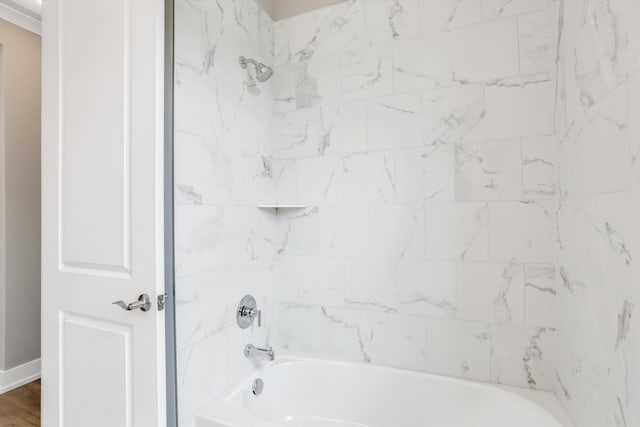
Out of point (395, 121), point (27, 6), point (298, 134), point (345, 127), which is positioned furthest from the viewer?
point (27, 6)

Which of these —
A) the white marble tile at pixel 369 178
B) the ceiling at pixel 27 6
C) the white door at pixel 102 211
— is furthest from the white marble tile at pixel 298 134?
the ceiling at pixel 27 6

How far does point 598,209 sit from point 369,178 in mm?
923

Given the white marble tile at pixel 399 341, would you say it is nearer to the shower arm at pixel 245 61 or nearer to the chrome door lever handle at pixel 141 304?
the chrome door lever handle at pixel 141 304

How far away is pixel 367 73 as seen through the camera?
1646 millimetres

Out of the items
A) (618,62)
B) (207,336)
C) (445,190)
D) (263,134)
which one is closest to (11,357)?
(207,336)

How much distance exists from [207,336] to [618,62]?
1589 mm

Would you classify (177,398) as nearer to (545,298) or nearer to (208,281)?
(208,281)

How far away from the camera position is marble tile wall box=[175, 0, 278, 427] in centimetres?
119

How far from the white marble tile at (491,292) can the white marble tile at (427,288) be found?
0.04 metres

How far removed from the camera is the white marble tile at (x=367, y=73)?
5.27 ft

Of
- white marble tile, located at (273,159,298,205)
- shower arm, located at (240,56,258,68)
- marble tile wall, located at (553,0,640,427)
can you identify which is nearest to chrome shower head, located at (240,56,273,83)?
shower arm, located at (240,56,258,68)

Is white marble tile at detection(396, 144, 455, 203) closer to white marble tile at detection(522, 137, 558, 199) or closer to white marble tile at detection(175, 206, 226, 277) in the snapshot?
white marble tile at detection(522, 137, 558, 199)

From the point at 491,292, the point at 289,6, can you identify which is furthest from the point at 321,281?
the point at 289,6

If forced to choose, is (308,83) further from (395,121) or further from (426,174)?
(426,174)
